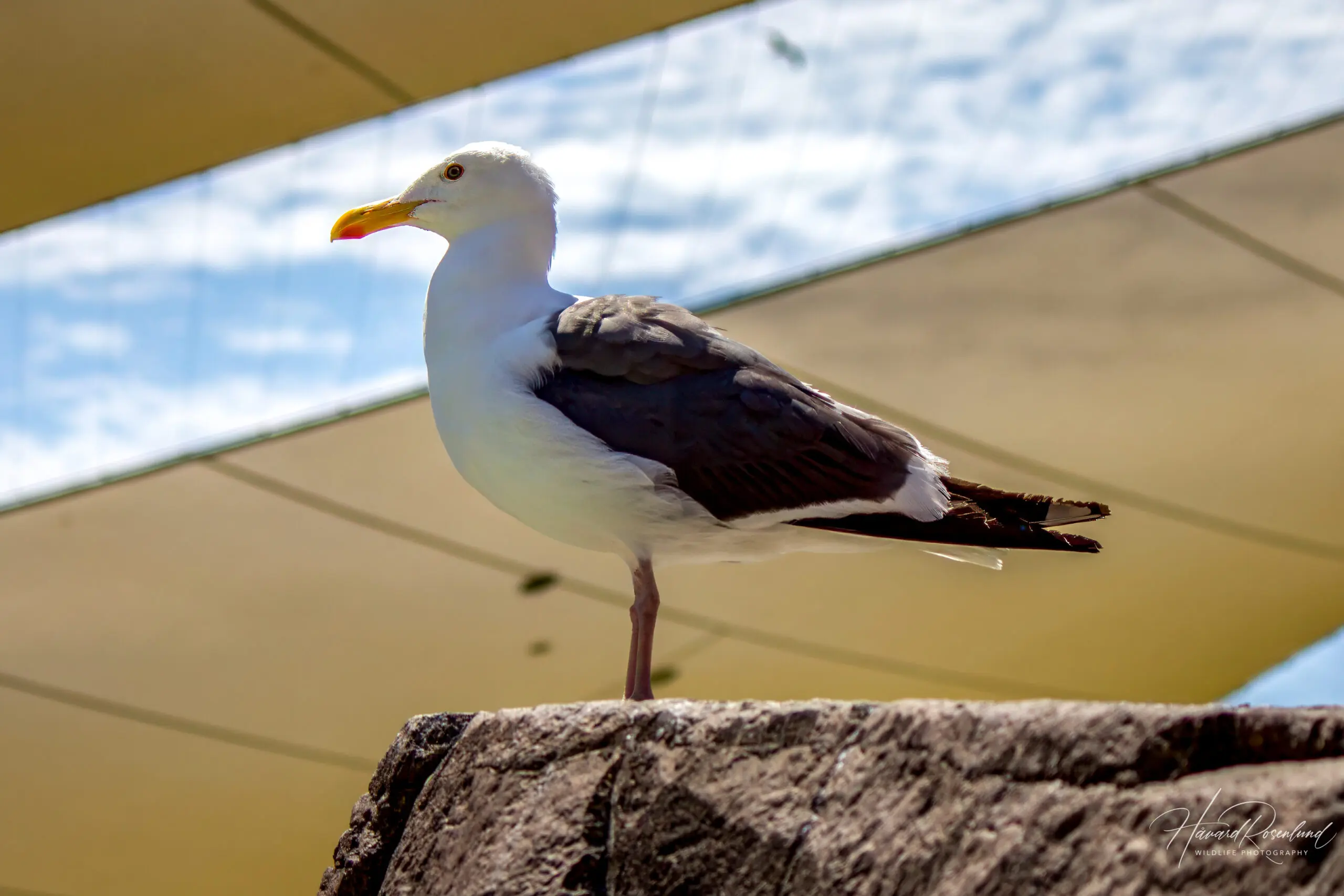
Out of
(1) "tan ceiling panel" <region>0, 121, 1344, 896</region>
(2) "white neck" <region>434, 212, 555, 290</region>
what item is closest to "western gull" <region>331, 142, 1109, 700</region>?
(2) "white neck" <region>434, 212, 555, 290</region>

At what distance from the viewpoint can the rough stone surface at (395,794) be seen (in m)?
1.83

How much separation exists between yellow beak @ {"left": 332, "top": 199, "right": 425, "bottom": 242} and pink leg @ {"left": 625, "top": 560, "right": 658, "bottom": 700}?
0.77m

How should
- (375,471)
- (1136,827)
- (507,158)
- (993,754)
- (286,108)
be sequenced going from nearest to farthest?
(1136,827) < (993,754) < (507,158) < (286,108) < (375,471)

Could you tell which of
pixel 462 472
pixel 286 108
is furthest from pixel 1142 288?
pixel 462 472

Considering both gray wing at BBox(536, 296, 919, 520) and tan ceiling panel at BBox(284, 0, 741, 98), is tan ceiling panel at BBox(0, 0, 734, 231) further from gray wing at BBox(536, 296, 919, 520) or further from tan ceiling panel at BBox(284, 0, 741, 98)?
gray wing at BBox(536, 296, 919, 520)

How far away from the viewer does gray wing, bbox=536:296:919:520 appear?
203 cm

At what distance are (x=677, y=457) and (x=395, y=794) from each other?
604mm

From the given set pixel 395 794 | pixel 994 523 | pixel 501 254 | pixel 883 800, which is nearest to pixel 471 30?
pixel 501 254

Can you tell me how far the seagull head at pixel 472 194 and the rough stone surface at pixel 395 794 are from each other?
35.9 inches

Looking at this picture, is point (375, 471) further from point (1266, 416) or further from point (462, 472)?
point (1266, 416)

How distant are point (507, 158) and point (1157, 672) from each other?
4.79 meters

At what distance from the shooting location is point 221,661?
488cm

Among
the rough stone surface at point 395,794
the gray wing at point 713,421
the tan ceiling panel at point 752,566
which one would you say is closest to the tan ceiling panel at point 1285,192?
the tan ceiling panel at point 752,566

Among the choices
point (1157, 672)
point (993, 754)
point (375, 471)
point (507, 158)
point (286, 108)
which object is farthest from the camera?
point (1157, 672)
